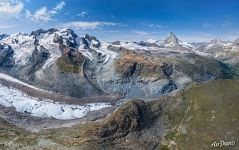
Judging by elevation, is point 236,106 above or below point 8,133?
above

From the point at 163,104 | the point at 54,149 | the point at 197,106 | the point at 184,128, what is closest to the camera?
the point at 54,149

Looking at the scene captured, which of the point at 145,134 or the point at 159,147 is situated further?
the point at 145,134

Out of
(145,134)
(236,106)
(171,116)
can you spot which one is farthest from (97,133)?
(236,106)

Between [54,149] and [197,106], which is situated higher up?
[197,106]

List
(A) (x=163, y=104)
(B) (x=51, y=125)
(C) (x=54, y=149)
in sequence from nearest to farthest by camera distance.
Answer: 1. (C) (x=54, y=149)
2. (A) (x=163, y=104)
3. (B) (x=51, y=125)

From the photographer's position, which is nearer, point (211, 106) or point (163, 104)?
point (211, 106)

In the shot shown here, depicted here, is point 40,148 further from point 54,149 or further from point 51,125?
point 51,125

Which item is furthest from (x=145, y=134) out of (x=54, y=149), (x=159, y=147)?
(x=54, y=149)

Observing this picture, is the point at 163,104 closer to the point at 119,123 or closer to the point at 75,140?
the point at 119,123

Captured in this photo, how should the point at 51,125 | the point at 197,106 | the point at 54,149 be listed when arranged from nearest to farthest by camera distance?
1. the point at 54,149
2. the point at 197,106
3. the point at 51,125
